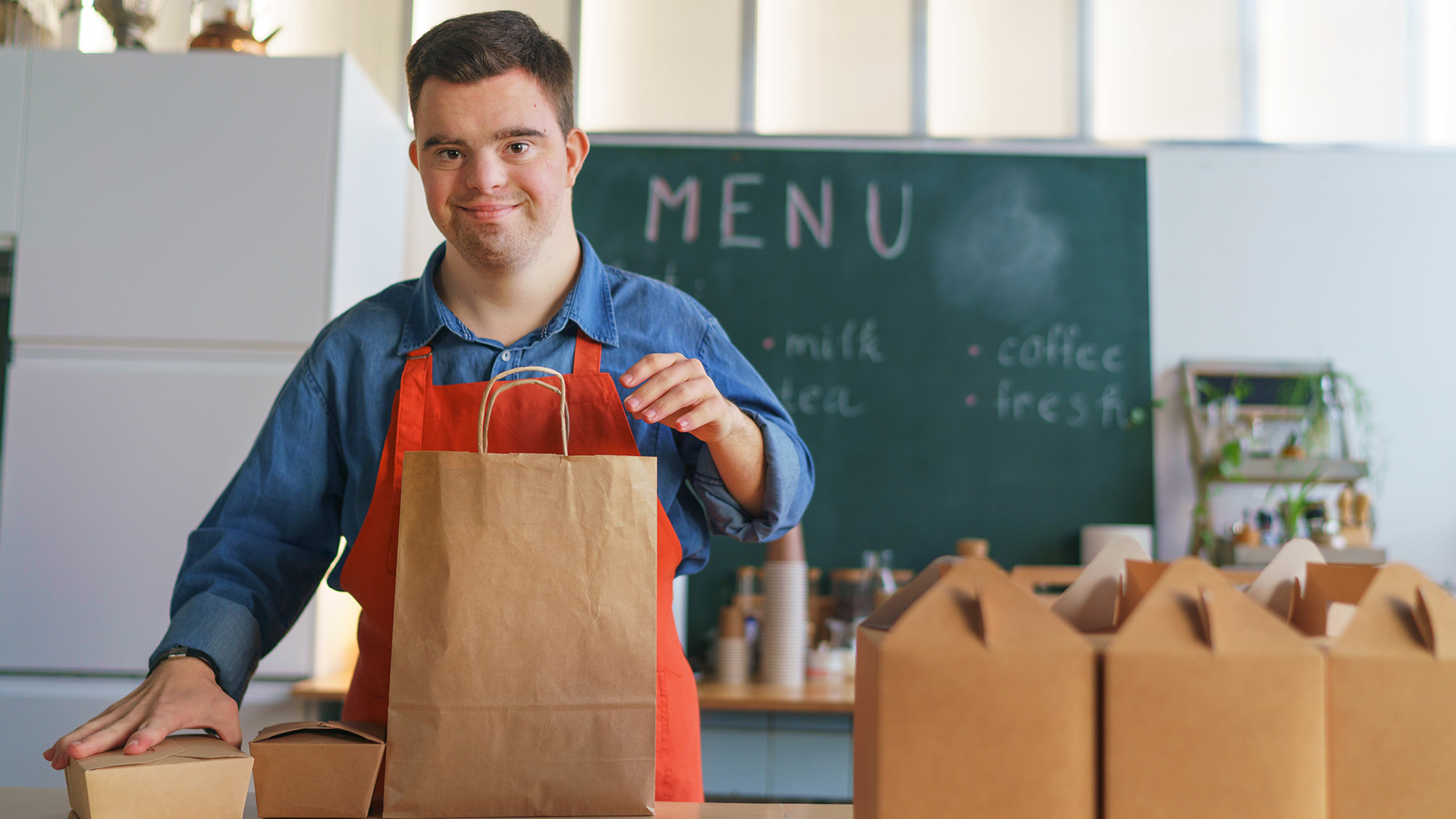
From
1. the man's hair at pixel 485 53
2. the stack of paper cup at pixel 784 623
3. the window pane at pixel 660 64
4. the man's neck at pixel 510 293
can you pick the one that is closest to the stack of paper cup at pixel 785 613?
the stack of paper cup at pixel 784 623

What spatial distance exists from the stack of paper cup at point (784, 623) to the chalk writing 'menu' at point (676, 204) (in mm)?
1032

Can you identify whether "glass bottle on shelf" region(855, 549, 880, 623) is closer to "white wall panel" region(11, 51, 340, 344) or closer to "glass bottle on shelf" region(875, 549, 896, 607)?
"glass bottle on shelf" region(875, 549, 896, 607)

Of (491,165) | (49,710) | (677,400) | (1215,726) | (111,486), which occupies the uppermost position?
(491,165)

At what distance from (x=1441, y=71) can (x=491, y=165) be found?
3198 millimetres

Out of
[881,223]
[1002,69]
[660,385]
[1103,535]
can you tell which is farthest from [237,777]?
[1002,69]

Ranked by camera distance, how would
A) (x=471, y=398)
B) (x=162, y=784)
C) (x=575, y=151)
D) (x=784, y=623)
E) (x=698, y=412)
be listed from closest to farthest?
(x=162, y=784) → (x=698, y=412) → (x=471, y=398) → (x=575, y=151) → (x=784, y=623)

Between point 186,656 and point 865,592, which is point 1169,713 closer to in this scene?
point 186,656

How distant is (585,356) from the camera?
1109mm

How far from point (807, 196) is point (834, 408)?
0.64 m

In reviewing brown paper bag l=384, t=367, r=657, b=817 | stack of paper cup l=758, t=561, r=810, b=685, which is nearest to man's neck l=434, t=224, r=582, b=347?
brown paper bag l=384, t=367, r=657, b=817

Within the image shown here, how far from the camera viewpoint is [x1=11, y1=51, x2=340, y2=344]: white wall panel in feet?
7.34

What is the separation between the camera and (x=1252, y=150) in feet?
9.83

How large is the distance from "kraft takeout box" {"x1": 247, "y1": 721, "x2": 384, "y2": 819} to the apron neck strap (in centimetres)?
47

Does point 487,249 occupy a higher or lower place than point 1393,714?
higher
